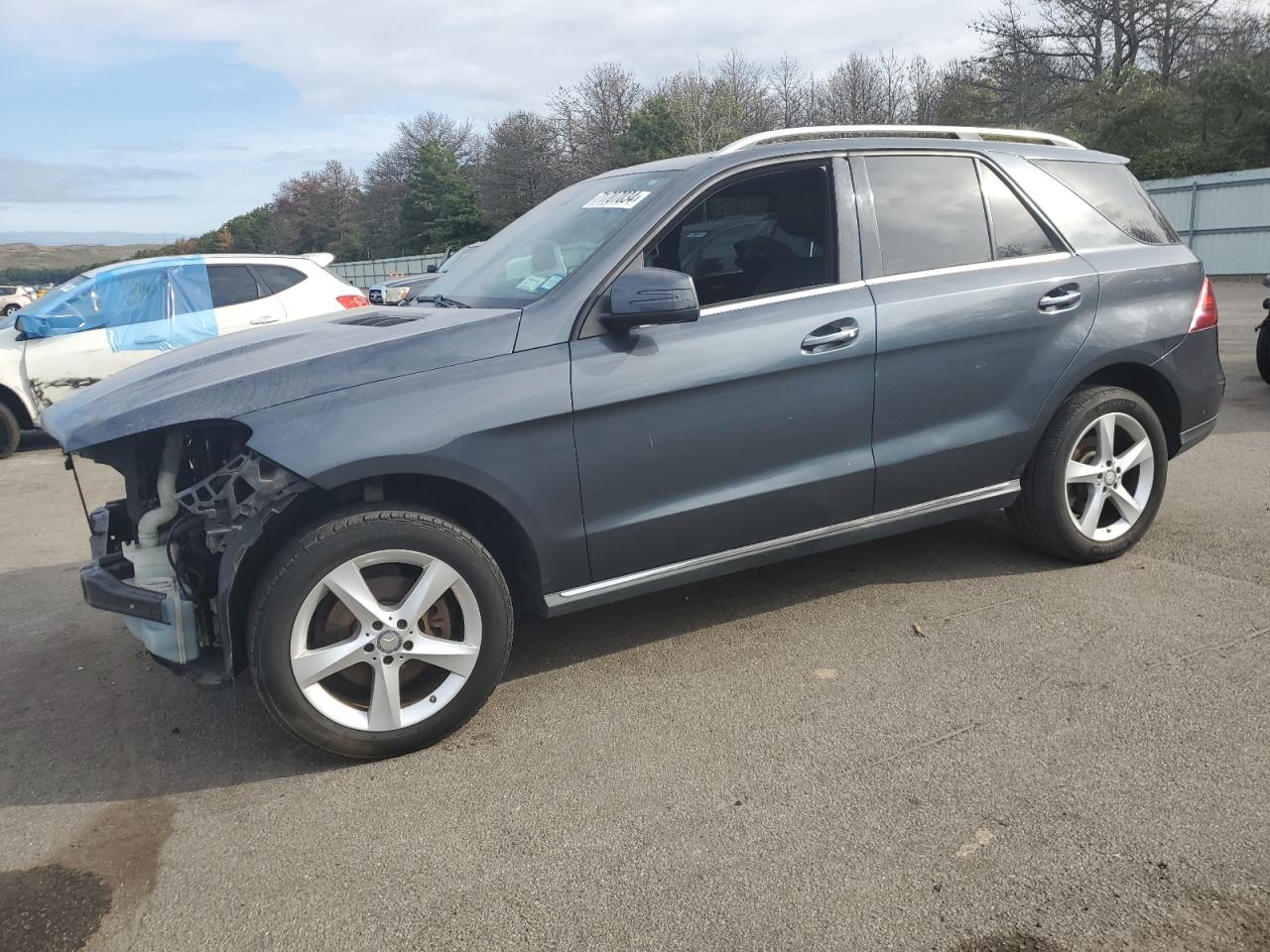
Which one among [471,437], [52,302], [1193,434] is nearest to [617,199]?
[471,437]

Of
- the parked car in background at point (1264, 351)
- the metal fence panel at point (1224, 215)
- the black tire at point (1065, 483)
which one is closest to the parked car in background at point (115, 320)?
the black tire at point (1065, 483)

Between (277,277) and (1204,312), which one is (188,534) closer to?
(1204,312)

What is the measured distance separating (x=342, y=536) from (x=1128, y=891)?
2.37 metres

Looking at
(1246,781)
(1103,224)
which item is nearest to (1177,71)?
(1103,224)

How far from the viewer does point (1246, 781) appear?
2.85m

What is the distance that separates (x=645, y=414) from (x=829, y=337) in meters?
0.82

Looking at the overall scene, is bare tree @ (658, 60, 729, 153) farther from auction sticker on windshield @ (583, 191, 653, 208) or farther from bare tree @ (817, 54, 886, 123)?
auction sticker on windshield @ (583, 191, 653, 208)

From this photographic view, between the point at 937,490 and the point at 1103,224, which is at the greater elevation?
the point at 1103,224

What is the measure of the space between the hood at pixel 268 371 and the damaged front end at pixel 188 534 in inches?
3.4

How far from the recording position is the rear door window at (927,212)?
406cm

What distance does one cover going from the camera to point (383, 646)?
321 centimetres

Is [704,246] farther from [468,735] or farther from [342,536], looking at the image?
[468,735]

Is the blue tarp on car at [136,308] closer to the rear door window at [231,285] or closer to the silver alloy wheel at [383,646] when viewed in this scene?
the rear door window at [231,285]

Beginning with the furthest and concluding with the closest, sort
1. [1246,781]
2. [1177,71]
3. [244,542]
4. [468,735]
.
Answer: [1177,71], [468,735], [244,542], [1246,781]
